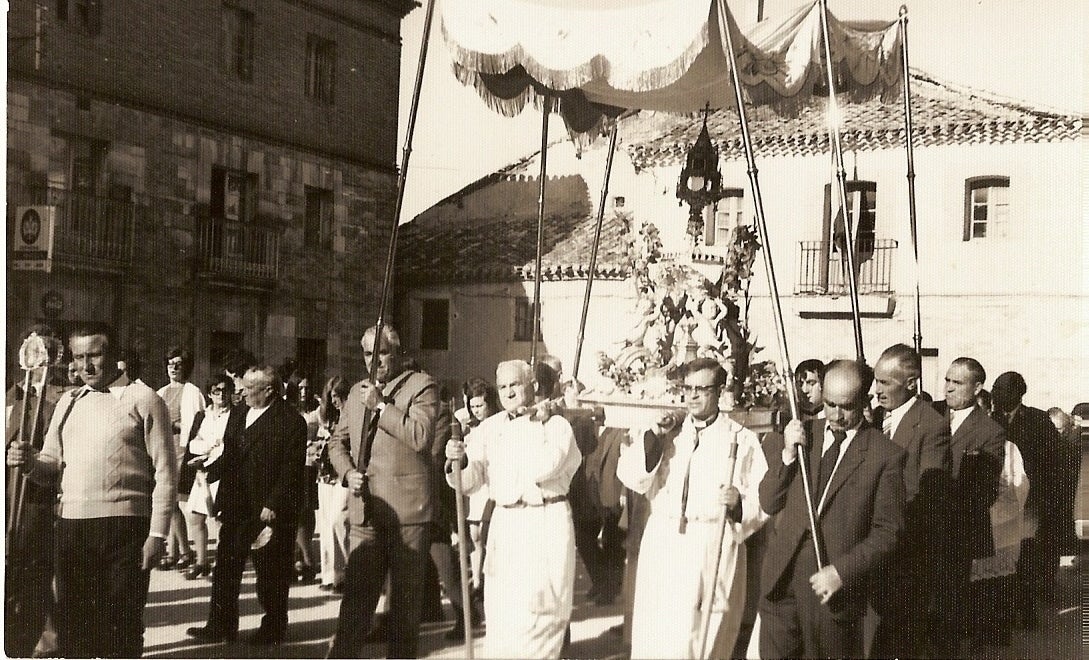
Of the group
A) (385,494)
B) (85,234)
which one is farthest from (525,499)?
(85,234)

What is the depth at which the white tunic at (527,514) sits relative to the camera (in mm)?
4812

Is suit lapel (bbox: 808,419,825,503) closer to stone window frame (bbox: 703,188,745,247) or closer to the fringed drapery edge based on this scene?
stone window frame (bbox: 703,188,745,247)

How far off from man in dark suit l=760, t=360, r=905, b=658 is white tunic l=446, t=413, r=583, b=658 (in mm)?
861

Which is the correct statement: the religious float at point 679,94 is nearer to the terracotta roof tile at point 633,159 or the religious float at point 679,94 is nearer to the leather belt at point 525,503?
the terracotta roof tile at point 633,159

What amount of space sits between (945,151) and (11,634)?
17.0 feet

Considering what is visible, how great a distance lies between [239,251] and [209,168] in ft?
1.41

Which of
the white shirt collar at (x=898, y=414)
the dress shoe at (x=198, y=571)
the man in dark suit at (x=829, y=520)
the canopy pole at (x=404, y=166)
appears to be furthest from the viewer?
the dress shoe at (x=198, y=571)

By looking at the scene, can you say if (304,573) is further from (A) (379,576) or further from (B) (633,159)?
(B) (633,159)

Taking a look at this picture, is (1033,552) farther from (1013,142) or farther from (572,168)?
(572,168)

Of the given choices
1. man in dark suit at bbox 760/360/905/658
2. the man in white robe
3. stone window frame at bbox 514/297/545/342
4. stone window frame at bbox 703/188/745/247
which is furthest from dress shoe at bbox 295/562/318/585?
stone window frame at bbox 703/188/745/247

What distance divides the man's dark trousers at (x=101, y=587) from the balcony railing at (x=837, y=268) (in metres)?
3.29

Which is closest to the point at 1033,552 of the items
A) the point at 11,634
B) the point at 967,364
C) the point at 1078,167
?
the point at 967,364

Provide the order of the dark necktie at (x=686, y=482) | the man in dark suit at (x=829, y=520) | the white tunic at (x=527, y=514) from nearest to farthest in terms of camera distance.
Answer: the man in dark suit at (x=829, y=520), the dark necktie at (x=686, y=482), the white tunic at (x=527, y=514)

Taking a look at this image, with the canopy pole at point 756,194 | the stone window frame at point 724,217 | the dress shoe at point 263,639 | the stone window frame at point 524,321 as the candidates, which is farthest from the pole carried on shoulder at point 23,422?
the canopy pole at point 756,194
